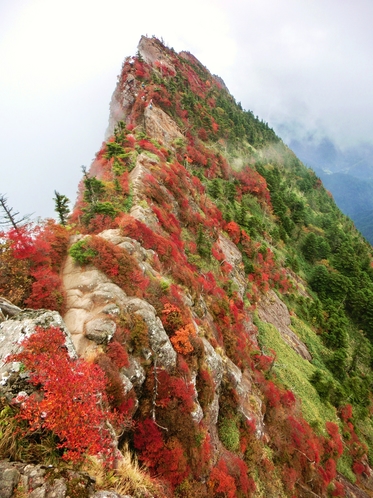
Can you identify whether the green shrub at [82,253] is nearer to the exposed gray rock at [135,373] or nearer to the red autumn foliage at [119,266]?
the red autumn foliage at [119,266]

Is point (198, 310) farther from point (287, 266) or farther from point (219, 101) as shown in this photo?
point (219, 101)

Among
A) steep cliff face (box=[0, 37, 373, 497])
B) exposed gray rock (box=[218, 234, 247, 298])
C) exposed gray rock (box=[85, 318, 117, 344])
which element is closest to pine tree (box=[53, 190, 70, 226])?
steep cliff face (box=[0, 37, 373, 497])

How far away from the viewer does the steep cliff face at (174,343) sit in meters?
10.6

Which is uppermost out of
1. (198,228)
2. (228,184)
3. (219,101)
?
(219,101)

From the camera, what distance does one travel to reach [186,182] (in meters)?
48.6

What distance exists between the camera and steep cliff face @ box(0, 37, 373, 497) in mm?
10617

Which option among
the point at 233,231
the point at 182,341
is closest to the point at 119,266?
the point at 182,341

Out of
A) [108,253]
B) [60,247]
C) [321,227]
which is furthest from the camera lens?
[321,227]

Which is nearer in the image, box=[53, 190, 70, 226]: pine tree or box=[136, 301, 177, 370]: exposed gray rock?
box=[136, 301, 177, 370]: exposed gray rock

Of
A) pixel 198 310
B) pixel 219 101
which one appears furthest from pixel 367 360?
pixel 219 101

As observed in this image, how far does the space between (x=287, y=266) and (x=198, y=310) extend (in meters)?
46.4

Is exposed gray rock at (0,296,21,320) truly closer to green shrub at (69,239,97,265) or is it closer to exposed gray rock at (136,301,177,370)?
exposed gray rock at (136,301,177,370)

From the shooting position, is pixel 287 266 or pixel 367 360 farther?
pixel 287 266

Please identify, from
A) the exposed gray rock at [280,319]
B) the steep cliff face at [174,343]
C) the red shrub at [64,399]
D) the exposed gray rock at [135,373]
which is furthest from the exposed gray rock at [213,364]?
the exposed gray rock at [280,319]
